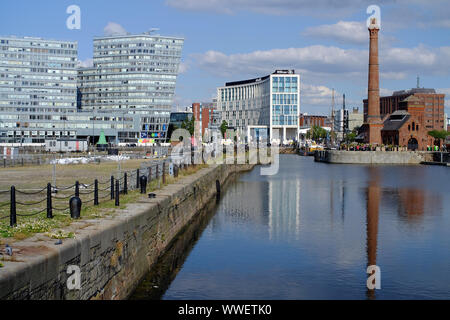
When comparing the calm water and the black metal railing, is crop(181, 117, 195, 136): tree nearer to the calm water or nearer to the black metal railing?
the calm water

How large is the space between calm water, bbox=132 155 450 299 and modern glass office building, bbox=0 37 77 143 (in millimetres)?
116710

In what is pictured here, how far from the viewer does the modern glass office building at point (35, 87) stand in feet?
495

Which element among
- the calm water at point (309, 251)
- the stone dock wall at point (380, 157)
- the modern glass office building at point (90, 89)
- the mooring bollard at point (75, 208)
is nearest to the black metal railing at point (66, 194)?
the mooring bollard at point (75, 208)

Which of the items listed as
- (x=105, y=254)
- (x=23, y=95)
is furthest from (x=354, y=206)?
(x=23, y=95)

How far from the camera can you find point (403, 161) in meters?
117

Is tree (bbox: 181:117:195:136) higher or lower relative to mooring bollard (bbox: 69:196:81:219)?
higher

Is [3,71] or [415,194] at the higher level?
[3,71]

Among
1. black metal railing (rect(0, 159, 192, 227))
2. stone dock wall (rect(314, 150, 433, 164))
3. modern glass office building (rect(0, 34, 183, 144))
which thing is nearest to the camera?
black metal railing (rect(0, 159, 192, 227))

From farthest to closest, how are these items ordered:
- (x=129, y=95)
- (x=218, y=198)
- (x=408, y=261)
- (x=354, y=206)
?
(x=129, y=95), (x=218, y=198), (x=354, y=206), (x=408, y=261)

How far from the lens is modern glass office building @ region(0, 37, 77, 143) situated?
495ft

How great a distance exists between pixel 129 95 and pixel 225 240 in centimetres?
14902

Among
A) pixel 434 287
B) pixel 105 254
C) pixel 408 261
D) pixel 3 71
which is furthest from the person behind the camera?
pixel 3 71

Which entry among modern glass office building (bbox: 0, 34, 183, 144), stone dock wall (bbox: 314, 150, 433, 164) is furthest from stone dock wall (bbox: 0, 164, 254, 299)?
modern glass office building (bbox: 0, 34, 183, 144)

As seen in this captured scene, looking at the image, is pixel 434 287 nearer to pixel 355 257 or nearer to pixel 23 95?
pixel 355 257
